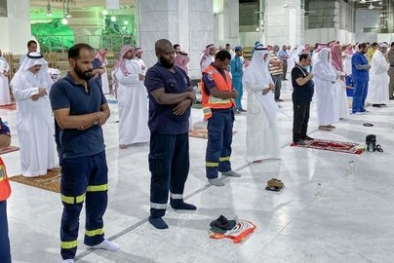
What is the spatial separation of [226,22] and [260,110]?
18.2m

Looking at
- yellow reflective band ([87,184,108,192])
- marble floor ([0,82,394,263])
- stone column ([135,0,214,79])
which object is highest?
stone column ([135,0,214,79])

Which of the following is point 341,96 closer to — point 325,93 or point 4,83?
point 325,93

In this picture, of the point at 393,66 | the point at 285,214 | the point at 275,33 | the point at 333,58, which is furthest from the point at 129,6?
the point at 285,214

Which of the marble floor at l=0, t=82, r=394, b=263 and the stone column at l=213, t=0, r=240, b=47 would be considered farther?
the stone column at l=213, t=0, r=240, b=47

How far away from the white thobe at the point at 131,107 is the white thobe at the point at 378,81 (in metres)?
5.97

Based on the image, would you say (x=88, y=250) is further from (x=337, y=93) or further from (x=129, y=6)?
(x=129, y=6)

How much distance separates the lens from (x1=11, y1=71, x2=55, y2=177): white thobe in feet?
16.9

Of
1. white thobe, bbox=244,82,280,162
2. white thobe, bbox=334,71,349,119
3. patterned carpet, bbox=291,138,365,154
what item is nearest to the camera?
white thobe, bbox=244,82,280,162

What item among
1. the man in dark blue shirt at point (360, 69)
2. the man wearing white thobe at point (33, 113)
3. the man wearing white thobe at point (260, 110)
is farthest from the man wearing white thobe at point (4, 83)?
the man in dark blue shirt at point (360, 69)

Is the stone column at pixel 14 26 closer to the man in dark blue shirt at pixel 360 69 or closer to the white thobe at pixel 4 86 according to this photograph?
the white thobe at pixel 4 86

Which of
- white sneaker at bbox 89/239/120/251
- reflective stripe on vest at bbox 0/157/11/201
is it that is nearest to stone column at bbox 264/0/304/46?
white sneaker at bbox 89/239/120/251

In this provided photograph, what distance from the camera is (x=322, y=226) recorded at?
148 inches

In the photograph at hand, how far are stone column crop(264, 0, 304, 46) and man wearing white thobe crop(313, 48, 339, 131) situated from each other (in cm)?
1344

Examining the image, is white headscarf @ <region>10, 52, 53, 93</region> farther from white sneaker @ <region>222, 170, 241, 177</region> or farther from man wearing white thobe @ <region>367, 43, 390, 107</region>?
man wearing white thobe @ <region>367, 43, 390, 107</region>
